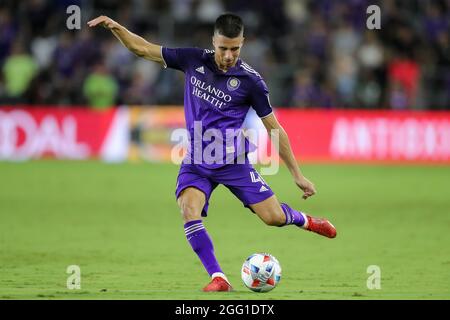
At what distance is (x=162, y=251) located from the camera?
11.5m

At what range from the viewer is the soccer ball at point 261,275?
8.55 meters

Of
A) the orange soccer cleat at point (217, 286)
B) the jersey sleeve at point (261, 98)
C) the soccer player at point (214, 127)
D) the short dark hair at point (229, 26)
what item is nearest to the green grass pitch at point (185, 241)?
the orange soccer cleat at point (217, 286)

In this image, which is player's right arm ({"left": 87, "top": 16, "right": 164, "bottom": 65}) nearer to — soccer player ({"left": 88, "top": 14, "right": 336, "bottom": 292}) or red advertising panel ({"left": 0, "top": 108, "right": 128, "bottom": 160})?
soccer player ({"left": 88, "top": 14, "right": 336, "bottom": 292})

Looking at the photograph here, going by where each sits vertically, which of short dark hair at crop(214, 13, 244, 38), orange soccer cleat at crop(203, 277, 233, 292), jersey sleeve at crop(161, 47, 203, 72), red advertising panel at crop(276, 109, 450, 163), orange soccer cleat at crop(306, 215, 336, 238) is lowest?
orange soccer cleat at crop(203, 277, 233, 292)

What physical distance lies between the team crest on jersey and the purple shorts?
705mm

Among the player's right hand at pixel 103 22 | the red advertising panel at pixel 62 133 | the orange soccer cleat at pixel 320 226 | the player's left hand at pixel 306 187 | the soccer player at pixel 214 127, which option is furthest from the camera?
the red advertising panel at pixel 62 133

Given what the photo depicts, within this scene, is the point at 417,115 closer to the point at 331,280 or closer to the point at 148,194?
the point at 148,194

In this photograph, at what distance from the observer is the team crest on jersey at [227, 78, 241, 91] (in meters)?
8.89

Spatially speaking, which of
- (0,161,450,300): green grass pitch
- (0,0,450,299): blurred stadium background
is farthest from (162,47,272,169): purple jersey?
(0,0,450,299): blurred stadium background

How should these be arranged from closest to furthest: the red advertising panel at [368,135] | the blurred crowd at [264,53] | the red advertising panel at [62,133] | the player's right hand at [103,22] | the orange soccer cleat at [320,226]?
the player's right hand at [103,22] → the orange soccer cleat at [320,226] → the red advertising panel at [62,133] → the red advertising panel at [368,135] → the blurred crowd at [264,53]

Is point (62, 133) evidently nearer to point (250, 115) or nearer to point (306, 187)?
point (250, 115)

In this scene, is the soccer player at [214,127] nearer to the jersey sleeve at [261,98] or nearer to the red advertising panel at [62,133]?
the jersey sleeve at [261,98]

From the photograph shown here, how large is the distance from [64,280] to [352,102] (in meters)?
15.1
